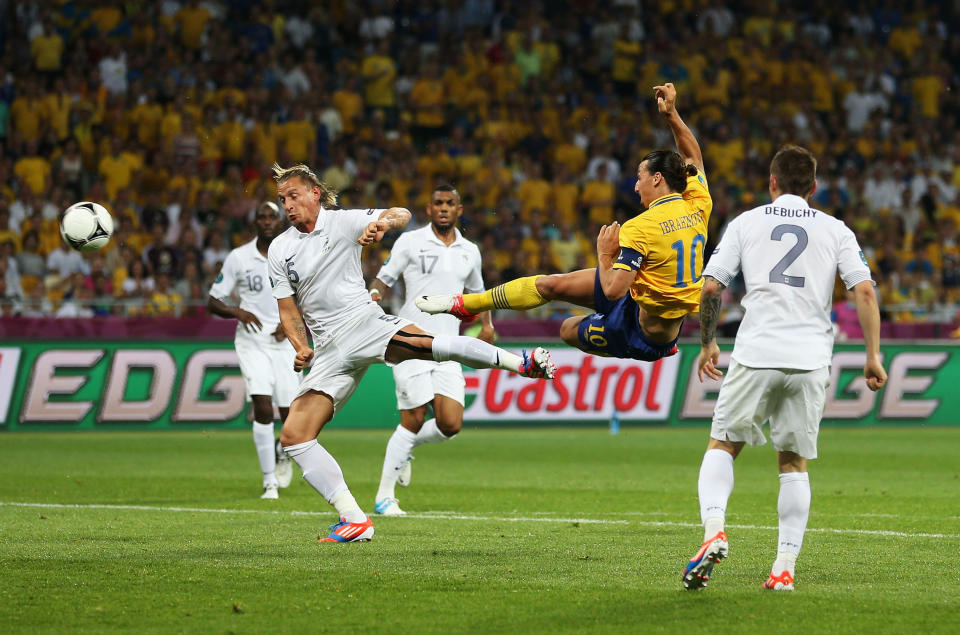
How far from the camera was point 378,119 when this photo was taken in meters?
25.5

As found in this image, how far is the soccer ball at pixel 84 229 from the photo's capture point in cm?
1195

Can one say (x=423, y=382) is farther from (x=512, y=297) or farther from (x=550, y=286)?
(x=550, y=286)

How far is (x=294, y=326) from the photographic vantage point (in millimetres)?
9273

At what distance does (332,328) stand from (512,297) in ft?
4.10

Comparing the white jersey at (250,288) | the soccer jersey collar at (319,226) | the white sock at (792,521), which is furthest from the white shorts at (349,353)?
the white jersey at (250,288)

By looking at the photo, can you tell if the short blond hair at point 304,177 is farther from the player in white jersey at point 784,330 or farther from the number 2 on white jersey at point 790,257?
the number 2 on white jersey at point 790,257

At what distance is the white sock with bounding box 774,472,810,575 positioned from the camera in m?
7.39

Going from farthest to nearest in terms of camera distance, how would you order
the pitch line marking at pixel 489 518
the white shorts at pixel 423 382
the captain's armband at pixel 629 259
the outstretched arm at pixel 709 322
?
1. the white shorts at pixel 423 382
2. the pitch line marking at pixel 489 518
3. the captain's armband at pixel 629 259
4. the outstretched arm at pixel 709 322

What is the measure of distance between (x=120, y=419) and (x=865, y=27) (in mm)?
20905

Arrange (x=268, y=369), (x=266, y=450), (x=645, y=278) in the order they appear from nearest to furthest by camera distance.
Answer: (x=645, y=278) → (x=266, y=450) → (x=268, y=369)

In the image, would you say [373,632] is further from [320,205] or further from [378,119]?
[378,119]

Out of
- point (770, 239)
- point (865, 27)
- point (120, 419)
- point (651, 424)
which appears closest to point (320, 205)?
point (770, 239)

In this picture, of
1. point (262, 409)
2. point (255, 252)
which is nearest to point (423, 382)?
point (262, 409)

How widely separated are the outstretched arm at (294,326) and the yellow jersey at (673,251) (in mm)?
2132
